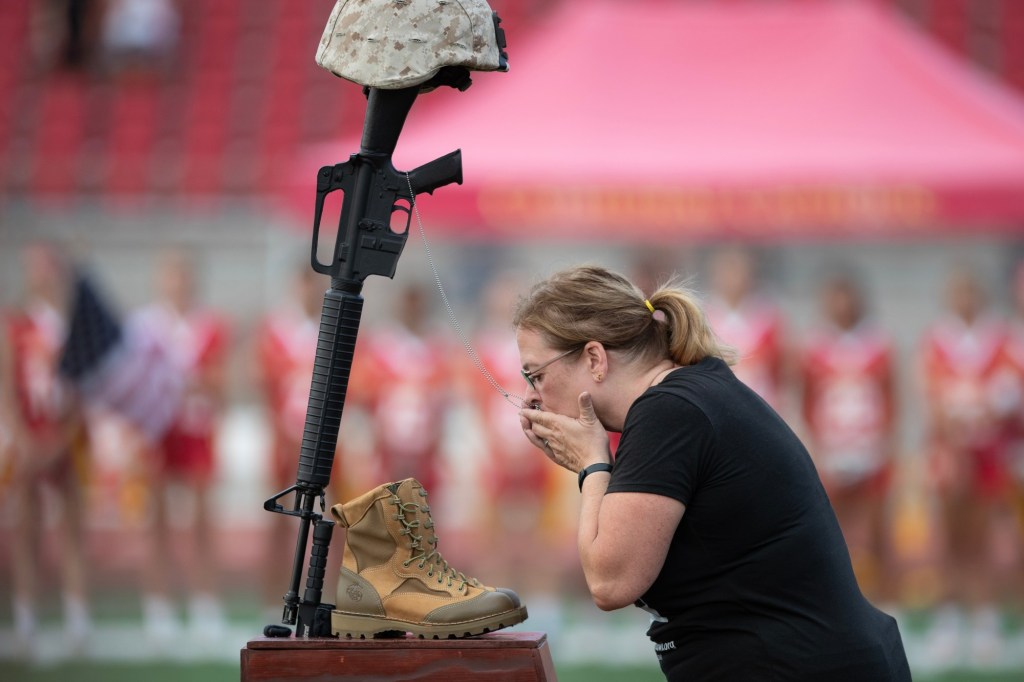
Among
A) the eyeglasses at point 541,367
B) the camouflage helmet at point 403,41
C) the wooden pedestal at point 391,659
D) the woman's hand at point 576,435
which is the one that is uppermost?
the camouflage helmet at point 403,41

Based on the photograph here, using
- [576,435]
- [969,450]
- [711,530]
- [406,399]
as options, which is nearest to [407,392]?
[406,399]

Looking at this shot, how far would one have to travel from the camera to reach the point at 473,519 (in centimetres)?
840

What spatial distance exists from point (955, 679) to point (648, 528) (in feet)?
13.0

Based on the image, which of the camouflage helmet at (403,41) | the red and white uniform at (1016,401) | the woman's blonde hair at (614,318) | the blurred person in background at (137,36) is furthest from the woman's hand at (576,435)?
the blurred person in background at (137,36)

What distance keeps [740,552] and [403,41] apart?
3.53 ft

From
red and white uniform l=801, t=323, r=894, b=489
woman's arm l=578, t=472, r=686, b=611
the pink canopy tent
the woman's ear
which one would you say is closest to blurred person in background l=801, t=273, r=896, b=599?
red and white uniform l=801, t=323, r=894, b=489

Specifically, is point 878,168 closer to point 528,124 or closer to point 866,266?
point 528,124

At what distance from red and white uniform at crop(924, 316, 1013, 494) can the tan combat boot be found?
4438 mm

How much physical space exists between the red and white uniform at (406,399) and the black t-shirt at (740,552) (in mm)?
4270

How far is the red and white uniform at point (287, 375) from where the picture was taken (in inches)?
246

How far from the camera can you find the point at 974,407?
616 centimetres

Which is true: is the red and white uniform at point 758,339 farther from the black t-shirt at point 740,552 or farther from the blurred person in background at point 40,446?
the black t-shirt at point 740,552

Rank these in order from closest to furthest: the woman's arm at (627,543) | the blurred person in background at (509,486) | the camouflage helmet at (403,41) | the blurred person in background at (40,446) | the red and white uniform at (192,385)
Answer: the woman's arm at (627,543)
the camouflage helmet at (403,41)
the blurred person in background at (40,446)
the red and white uniform at (192,385)
the blurred person in background at (509,486)

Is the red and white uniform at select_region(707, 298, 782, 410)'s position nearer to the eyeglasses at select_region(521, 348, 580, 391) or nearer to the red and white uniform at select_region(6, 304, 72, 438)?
the red and white uniform at select_region(6, 304, 72, 438)
